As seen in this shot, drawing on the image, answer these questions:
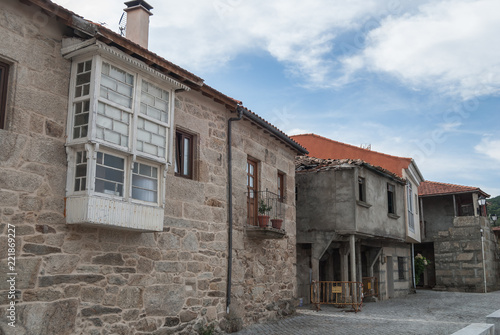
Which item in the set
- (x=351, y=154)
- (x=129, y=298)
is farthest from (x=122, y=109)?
(x=351, y=154)

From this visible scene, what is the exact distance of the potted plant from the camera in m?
10.8

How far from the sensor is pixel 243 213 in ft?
34.8

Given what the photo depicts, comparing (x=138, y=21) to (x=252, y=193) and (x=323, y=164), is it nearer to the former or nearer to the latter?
(x=252, y=193)

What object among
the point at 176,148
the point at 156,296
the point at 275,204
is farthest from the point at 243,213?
the point at 156,296

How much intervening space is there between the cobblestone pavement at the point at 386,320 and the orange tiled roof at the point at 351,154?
5.50m

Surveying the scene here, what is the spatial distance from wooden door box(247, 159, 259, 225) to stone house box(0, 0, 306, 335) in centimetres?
147

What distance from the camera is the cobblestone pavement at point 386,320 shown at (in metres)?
10.2

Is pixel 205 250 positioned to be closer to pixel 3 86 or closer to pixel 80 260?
pixel 80 260

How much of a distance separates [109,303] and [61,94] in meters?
2.98

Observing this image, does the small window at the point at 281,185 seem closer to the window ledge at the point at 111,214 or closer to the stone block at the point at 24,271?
the window ledge at the point at 111,214

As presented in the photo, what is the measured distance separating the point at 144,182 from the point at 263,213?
4.36m

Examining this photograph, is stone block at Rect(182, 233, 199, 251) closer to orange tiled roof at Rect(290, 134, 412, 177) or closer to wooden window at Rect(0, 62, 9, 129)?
wooden window at Rect(0, 62, 9, 129)

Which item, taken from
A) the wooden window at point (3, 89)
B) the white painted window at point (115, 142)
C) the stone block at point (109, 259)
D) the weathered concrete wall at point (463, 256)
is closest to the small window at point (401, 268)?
the weathered concrete wall at point (463, 256)

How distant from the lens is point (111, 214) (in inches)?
259
